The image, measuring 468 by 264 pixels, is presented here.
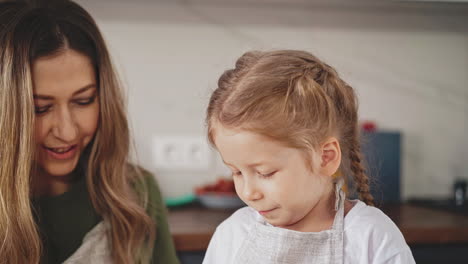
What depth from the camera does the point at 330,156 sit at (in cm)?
81

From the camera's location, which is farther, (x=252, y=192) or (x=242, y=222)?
(x=242, y=222)

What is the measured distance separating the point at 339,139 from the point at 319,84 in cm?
10

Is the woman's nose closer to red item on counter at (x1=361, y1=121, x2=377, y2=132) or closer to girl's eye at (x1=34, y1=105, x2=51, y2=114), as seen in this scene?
girl's eye at (x1=34, y1=105, x2=51, y2=114)

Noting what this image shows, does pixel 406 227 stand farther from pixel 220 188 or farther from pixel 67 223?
pixel 67 223

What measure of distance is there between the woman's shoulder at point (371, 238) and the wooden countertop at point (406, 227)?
2.34 feet

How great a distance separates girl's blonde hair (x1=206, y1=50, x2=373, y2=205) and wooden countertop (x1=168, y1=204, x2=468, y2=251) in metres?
0.67

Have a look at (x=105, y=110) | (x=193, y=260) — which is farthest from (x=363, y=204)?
(x=193, y=260)

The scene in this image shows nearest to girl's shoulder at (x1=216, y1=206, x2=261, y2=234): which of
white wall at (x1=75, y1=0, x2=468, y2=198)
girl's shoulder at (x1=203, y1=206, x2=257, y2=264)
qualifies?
girl's shoulder at (x1=203, y1=206, x2=257, y2=264)

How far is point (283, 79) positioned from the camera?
79 cm

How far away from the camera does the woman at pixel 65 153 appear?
1.07 meters

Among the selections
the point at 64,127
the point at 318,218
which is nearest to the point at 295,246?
the point at 318,218

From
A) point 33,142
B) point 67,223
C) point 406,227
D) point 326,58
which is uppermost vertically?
point 326,58

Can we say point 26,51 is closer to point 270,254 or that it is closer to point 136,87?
point 270,254

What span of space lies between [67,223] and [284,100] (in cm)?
72
